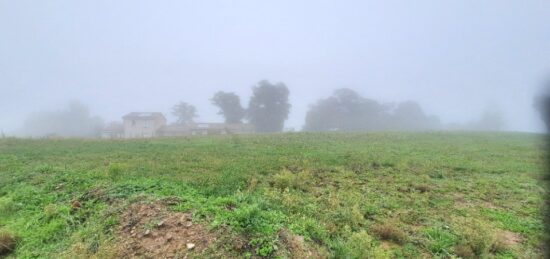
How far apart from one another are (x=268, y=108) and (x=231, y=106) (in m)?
7.32

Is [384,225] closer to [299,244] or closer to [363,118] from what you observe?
[299,244]

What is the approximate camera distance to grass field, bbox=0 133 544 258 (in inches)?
209

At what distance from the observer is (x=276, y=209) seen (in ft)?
21.5

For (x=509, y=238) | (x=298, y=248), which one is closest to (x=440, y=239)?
(x=509, y=238)

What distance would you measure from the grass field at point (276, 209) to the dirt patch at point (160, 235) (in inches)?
0.9

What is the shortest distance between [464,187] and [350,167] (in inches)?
130

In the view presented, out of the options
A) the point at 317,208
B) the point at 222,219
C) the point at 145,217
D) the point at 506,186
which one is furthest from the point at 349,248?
the point at 506,186

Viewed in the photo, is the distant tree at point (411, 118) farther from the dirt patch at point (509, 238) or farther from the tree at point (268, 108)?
the dirt patch at point (509, 238)

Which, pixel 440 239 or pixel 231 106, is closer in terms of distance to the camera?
pixel 440 239

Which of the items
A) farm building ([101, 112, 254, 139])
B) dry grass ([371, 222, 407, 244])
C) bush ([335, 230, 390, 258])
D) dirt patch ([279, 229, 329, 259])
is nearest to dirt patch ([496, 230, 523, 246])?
dry grass ([371, 222, 407, 244])

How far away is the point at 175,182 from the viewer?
8.18 m

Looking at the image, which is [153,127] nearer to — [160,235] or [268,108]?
[268,108]

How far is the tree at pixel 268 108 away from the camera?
64.0 meters

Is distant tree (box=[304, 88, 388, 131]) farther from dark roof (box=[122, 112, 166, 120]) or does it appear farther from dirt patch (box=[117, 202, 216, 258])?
dirt patch (box=[117, 202, 216, 258])
